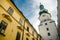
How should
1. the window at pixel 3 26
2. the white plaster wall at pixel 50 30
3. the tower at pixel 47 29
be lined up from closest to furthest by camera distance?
the window at pixel 3 26, the white plaster wall at pixel 50 30, the tower at pixel 47 29

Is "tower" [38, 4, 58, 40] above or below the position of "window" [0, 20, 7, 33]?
above

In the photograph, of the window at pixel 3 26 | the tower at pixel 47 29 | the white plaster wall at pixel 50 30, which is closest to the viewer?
the window at pixel 3 26

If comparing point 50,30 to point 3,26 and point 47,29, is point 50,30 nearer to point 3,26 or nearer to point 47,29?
point 47,29

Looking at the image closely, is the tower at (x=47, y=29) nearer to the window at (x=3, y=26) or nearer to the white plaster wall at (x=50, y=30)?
the white plaster wall at (x=50, y=30)

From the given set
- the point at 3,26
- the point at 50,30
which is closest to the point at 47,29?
the point at 50,30

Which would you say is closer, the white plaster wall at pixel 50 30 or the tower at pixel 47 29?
the white plaster wall at pixel 50 30

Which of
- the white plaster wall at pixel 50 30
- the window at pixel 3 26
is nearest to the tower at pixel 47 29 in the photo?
the white plaster wall at pixel 50 30

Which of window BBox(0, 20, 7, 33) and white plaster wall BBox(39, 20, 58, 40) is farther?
white plaster wall BBox(39, 20, 58, 40)

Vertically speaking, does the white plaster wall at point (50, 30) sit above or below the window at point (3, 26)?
above

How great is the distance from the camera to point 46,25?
139 ft

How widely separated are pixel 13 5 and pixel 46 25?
101ft

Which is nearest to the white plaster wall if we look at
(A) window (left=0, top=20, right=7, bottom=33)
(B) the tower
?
(B) the tower

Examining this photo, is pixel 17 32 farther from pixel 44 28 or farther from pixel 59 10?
pixel 44 28

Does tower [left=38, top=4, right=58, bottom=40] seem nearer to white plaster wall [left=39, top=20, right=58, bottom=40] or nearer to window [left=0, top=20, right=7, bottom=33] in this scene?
white plaster wall [left=39, top=20, right=58, bottom=40]
